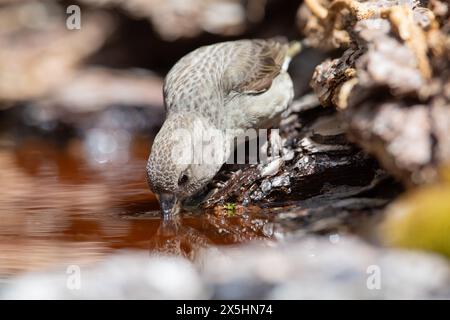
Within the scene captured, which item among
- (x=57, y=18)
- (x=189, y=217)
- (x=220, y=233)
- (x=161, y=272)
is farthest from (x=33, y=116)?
(x=161, y=272)

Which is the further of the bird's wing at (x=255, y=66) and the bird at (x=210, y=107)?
the bird's wing at (x=255, y=66)

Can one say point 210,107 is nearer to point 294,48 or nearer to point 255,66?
point 255,66

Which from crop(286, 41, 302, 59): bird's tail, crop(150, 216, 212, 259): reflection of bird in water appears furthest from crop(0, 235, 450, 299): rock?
crop(286, 41, 302, 59): bird's tail

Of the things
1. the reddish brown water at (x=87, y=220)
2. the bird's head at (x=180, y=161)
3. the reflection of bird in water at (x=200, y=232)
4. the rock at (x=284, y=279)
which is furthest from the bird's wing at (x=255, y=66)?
the rock at (x=284, y=279)

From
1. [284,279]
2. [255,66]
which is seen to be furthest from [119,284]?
[255,66]

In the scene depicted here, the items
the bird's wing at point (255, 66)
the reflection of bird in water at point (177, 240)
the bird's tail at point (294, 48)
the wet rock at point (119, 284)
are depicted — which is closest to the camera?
the wet rock at point (119, 284)

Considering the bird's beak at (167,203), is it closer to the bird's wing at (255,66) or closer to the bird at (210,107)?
the bird at (210,107)
